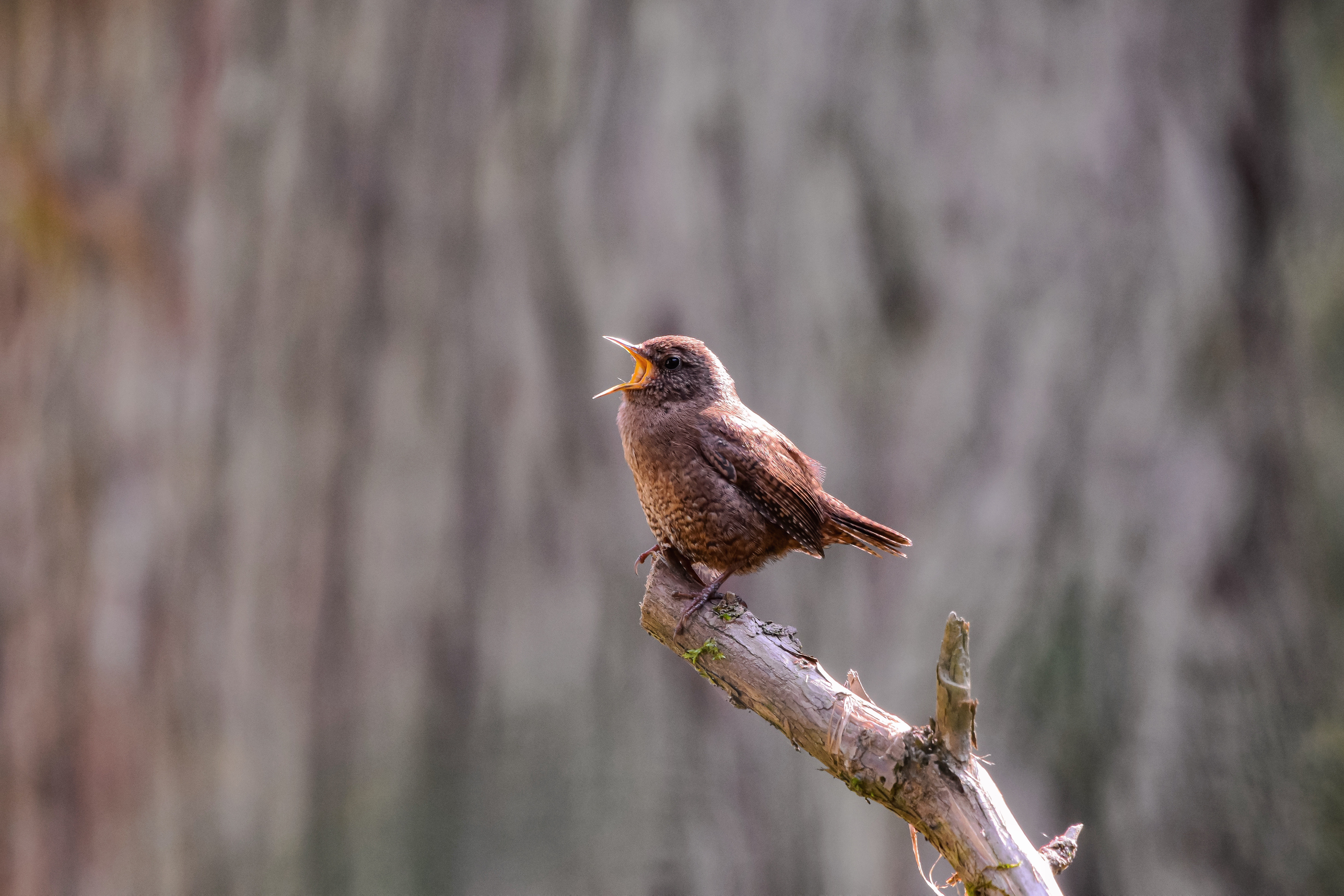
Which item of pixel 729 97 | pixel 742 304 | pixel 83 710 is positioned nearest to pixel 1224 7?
pixel 729 97

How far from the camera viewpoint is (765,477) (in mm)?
1670

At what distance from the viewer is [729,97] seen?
105 inches

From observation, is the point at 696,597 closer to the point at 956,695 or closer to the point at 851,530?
the point at 851,530

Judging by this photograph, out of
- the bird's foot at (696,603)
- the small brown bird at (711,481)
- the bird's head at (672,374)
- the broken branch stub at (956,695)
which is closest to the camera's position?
the broken branch stub at (956,695)

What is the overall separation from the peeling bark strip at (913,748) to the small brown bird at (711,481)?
0.86 ft

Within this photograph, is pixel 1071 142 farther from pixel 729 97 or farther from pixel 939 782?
pixel 939 782

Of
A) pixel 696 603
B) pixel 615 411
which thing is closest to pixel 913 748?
pixel 696 603

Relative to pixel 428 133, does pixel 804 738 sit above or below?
→ below

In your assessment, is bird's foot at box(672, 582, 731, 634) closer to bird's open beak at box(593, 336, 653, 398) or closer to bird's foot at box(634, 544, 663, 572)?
bird's foot at box(634, 544, 663, 572)

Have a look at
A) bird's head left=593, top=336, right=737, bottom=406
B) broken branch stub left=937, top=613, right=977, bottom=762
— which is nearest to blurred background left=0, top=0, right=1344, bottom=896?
bird's head left=593, top=336, right=737, bottom=406

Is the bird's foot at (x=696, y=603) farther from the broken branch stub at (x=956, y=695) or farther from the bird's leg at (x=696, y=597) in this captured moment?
the broken branch stub at (x=956, y=695)

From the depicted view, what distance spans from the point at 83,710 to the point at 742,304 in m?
2.38

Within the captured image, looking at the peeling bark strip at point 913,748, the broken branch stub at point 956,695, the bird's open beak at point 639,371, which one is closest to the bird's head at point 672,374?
the bird's open beak at point 639,371

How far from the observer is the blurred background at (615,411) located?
2.58m
